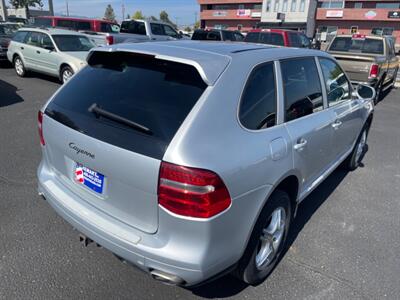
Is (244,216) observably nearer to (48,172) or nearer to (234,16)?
(48,172)

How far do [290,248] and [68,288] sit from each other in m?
1.93

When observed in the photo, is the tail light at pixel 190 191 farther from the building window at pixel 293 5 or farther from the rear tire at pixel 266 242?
the building window at pixel 293 5

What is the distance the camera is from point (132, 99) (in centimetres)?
214

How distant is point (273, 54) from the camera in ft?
8.44

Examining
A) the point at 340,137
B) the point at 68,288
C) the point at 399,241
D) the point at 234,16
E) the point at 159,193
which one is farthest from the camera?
the point at 234,16

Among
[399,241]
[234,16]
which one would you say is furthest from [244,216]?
[234,16]

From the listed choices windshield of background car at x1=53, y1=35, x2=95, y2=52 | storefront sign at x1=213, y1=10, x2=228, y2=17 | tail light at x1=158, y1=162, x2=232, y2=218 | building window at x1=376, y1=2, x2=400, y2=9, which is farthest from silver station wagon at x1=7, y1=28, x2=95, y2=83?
storefront sign at x1=213, y1=10, x2=228, y2=17

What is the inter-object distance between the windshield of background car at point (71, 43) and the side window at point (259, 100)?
876cm

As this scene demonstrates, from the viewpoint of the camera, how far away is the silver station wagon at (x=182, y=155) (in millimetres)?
1812

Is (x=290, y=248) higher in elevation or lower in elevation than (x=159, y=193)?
lower

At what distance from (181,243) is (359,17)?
58563 millimetres

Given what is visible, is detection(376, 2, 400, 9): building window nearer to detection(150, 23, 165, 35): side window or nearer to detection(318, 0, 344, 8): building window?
detection(318, 0, 344, 8): building window

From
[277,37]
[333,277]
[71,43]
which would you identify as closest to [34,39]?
[71,43]

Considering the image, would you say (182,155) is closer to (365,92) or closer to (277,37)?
(365,92)
